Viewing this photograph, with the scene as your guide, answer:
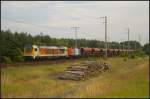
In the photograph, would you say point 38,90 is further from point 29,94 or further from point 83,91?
point 83,91

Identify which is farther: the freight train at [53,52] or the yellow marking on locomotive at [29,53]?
the freight train at [53,52]

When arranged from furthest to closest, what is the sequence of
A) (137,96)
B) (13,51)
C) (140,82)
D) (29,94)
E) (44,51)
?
(44,51) → (13,51) → (140,82) → (29,94) → (137,96)

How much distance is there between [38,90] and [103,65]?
16626mm

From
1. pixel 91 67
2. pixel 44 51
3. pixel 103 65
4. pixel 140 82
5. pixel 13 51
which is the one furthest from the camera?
pixel 44 51

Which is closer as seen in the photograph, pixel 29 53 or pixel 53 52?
pixel 29 53

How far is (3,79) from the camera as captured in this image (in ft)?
77.6

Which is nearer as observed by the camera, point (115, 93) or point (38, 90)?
point (115, 93)

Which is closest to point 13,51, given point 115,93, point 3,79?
Answer: point 3,79

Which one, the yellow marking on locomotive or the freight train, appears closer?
the yellow marking on locomotive

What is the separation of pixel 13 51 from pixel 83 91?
27431mm

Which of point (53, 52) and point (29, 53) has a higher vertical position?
point (29, 53)

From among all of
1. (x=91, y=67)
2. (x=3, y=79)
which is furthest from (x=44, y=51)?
(x=3, y=79)

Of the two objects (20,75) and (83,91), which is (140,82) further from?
(20,75)

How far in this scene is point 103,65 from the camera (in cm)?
3628
